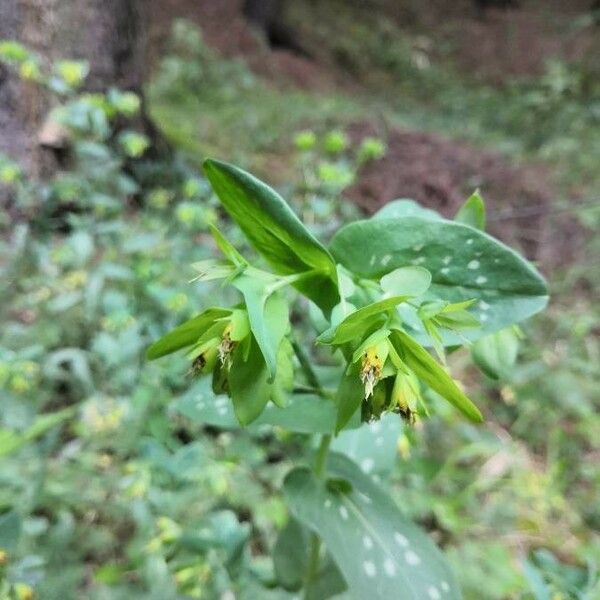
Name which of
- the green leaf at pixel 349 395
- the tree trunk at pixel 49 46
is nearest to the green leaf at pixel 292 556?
the green leaf at pixel 349 395

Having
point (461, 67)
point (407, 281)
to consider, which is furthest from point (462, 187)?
point (461, 67)

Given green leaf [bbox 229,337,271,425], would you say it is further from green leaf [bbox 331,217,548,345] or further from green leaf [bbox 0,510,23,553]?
green leaf [bbox 0,510,23,553]

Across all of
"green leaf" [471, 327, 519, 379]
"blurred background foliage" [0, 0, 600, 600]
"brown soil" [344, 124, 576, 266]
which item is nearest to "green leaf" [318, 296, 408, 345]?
"green leaf" [471, 327, 519, 379]

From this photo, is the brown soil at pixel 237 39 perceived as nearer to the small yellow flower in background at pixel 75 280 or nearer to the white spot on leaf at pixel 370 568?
the small yellow flower in background at pixel 75 280

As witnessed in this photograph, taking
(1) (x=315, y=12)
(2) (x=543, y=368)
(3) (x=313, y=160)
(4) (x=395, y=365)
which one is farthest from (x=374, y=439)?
(1) (x=315, y=12)

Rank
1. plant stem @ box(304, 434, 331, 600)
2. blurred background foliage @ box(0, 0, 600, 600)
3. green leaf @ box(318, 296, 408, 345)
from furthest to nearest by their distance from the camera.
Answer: blurred background foliage @ box(0, 0, 600, 600) < plant stem @ box(304, 434, 331, 600) < green leaf @ box(318, 296, 408, 345)
